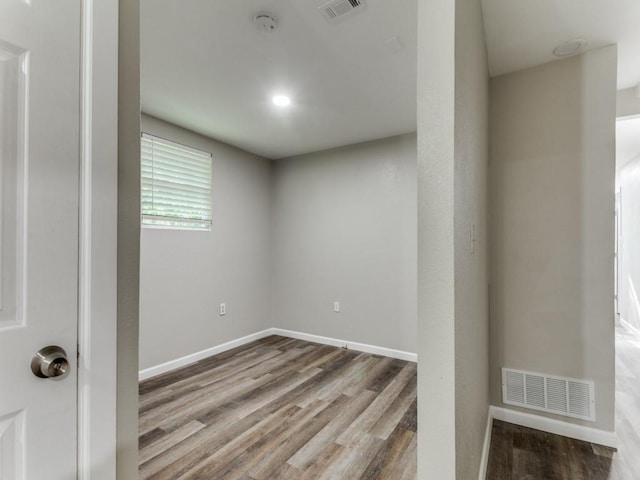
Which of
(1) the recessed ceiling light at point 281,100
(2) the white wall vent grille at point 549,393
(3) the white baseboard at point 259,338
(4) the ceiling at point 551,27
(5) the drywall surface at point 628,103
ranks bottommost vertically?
(3) the white baseboard at point 259,338

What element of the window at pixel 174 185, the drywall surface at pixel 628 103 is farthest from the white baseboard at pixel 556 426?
the window at pixel 174 185

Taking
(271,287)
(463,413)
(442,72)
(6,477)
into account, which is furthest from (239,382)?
(442,72)

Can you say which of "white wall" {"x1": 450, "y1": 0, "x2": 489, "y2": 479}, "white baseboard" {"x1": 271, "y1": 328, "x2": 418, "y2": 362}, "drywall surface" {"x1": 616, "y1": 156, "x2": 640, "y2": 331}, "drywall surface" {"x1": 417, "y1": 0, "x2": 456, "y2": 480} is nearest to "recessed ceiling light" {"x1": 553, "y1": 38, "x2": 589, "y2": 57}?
"white wall" {"x1": 450, "y1": 0, "x2": 489, "y2": 479}

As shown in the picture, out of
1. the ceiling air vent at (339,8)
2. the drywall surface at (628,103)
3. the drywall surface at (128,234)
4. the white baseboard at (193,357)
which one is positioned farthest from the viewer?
the white baseboard at (193,357)

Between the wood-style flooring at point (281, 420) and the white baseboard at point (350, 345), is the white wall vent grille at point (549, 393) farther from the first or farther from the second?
the white baseboard at point (350, 345)

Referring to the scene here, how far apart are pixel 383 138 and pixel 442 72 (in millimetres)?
2725

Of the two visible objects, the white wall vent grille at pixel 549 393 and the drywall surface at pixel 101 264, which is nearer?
the drywall surface at pixel 101 264

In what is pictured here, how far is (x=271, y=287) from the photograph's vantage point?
446 centimetres

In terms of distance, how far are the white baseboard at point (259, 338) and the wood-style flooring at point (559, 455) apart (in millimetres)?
893

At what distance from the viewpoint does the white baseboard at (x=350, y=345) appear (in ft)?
11.4

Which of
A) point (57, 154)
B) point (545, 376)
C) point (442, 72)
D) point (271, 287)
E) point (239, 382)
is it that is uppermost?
point (442, 72)

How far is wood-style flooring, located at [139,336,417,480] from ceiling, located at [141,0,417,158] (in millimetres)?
2417

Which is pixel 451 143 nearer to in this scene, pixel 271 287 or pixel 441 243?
pixel 441 243

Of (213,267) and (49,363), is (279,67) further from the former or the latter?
(213,267)
